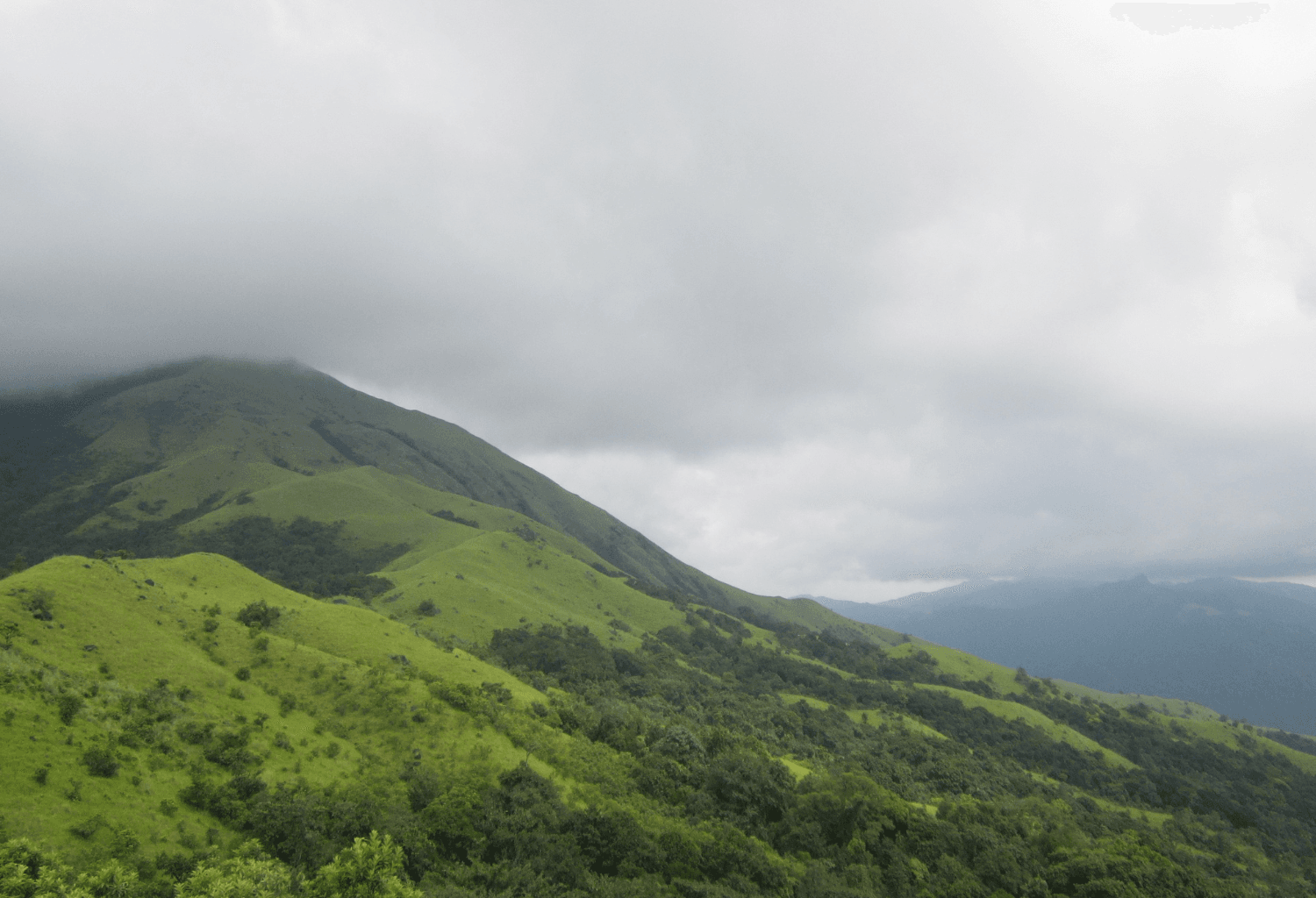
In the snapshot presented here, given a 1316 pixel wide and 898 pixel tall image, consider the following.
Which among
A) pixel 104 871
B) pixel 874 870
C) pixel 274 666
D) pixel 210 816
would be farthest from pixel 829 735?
pixel 104 871

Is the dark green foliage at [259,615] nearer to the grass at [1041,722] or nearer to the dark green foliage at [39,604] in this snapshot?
the dark green foliage at [39,604]

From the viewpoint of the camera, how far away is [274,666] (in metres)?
53.1

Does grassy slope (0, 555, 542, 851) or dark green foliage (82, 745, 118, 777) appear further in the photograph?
dark green foliage (82, 745, 118, 777)

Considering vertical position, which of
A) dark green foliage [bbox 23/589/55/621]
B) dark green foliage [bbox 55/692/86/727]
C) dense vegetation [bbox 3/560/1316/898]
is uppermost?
dark green foliage [bbox 23/589/55/621]

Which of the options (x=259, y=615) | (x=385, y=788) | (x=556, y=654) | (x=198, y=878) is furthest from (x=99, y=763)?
(x=556, y=654)

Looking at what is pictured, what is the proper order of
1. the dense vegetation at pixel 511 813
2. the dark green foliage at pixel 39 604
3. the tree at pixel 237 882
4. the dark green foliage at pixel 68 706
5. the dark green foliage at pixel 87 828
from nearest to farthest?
the tree at pixel 237 882 < the dark green foliage at pixel 87 828 < the dense vegetation at pixel 511 813 < the dark green foliage at pixel 68 706 < the dark green foliage at pixel 39 604

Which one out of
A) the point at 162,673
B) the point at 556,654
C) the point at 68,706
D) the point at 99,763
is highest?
the point at 68,706

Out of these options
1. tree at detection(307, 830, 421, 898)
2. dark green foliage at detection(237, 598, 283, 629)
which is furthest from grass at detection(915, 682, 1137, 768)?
tree at detection(307, 830, 421, 898)

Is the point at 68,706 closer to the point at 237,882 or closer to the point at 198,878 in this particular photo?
the point at 198,878

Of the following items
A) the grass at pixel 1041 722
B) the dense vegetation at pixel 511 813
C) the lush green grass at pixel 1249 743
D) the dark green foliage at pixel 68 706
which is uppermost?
the dark green foliage at pixel 68 706

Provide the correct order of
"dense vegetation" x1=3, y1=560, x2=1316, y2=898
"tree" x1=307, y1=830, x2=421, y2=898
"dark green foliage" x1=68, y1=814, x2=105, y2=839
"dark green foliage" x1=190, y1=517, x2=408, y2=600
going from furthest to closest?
"dark green foliage" x1=190, y1=517, x2=408, y2=600, "dense vegetation" x1=3, y1=560, x2=1316, y2=898, "dark green foliage" x1=68, y1=814, x2=105, y2=839, "tree" x1=307, y1=830, x2=421, y2=898

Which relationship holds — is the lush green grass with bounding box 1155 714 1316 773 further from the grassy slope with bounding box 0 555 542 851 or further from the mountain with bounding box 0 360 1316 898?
the grassy slope with bounding box 0 555 542 851

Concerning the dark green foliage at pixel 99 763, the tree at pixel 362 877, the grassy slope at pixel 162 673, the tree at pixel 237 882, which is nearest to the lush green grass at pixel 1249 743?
the grassy slope at pixel 162 673

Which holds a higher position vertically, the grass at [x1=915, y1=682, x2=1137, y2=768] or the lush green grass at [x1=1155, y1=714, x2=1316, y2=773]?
the grass at [x1=915, y1=682, x2=1137, y2=768]
